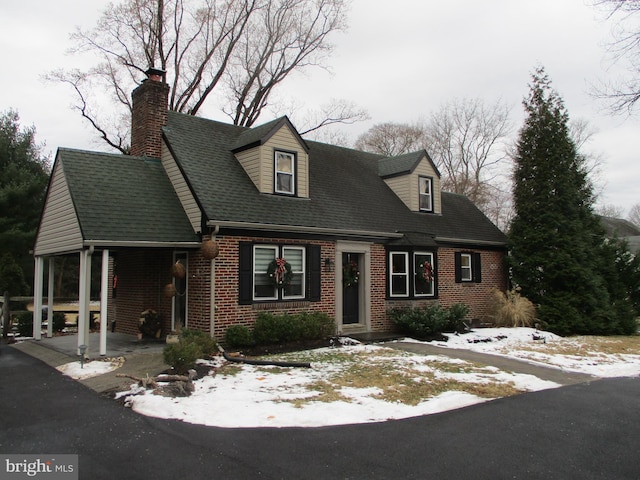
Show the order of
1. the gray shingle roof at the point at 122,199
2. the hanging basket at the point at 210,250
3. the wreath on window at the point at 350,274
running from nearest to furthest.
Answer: the gray shingle roof at the point at 122,199, the hanging basket at the point at 210,250, the wreath on window at the point at 350,274

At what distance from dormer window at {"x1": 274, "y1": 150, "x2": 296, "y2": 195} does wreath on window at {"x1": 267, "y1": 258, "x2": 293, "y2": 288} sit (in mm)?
2411

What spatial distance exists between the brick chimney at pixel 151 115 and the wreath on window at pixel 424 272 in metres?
8.41

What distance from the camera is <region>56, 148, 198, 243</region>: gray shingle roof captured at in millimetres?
10414

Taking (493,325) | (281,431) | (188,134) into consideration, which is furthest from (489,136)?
(281,431)

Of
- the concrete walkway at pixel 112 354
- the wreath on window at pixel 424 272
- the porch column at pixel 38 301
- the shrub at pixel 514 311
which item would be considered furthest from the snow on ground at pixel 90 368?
the shrub at pixel 514 311

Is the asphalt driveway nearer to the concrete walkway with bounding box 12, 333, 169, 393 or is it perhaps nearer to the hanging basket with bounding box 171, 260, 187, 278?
the concrete walkway with bounding box 12, 333, 169, 393

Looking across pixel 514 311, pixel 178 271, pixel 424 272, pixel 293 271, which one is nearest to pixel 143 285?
pixel 178 271

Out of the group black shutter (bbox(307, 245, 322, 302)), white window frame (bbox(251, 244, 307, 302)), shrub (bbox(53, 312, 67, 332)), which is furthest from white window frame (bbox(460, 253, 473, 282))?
shrub (bbox(53, 312, 67, 332))

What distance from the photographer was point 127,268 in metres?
14.0

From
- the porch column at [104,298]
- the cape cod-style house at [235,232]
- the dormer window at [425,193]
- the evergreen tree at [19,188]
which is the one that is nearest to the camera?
the porch column at [104,298]

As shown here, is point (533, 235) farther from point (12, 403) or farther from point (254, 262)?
point (12, 403)

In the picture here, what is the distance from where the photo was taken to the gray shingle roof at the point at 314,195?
1216cm

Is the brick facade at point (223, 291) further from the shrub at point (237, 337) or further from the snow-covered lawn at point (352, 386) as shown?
the snow-covered lawn at point (352, 386)

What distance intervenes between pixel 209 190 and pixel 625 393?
370 inches
